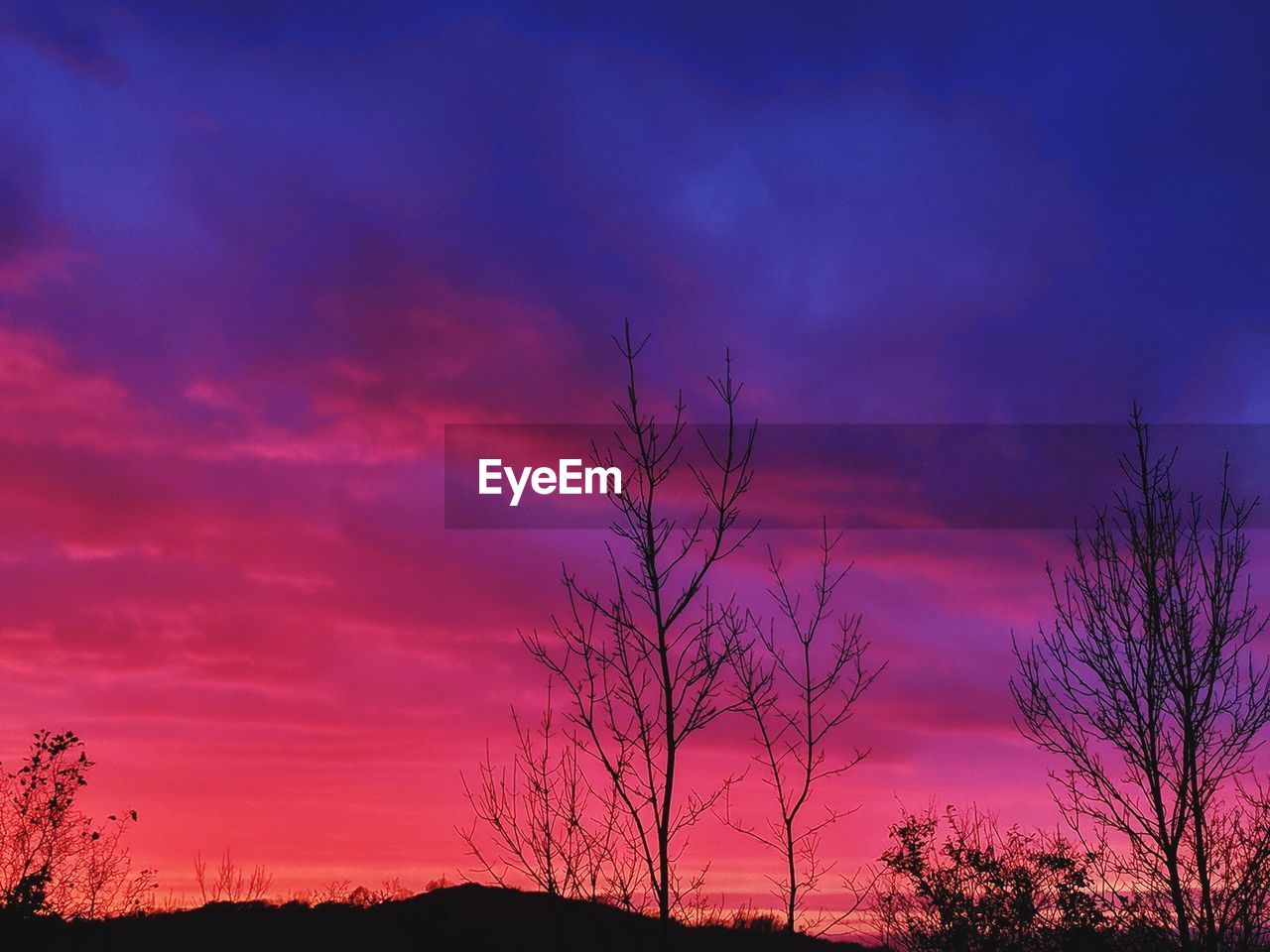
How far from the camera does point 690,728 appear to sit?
10.2m

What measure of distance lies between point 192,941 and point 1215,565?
24.6 m

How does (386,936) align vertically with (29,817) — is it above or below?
below

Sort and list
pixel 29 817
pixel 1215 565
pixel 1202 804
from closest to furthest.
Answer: pixel 1202 804 → pixel 1215 565 → pixel 29 817

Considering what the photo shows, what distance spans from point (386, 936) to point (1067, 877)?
1670 cm

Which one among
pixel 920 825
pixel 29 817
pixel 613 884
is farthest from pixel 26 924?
pixel 920 825

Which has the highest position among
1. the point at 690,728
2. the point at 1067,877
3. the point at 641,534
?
the point at 641,534

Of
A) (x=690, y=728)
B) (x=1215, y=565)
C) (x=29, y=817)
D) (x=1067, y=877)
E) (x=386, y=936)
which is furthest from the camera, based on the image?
(x=386, y=936)

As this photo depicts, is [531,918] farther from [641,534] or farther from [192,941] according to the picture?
[641,534]

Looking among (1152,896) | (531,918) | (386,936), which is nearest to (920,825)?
(1152,896)

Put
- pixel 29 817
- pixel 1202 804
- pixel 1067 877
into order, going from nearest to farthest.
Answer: pixel 1202 804
pixel 1067 877
pixel 29 817

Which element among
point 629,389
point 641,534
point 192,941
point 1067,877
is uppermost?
point 629,389

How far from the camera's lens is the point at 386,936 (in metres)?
28.2

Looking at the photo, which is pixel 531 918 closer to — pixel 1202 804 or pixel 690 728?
pixel 1202 804

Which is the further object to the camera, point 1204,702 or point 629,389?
point 1204,702
